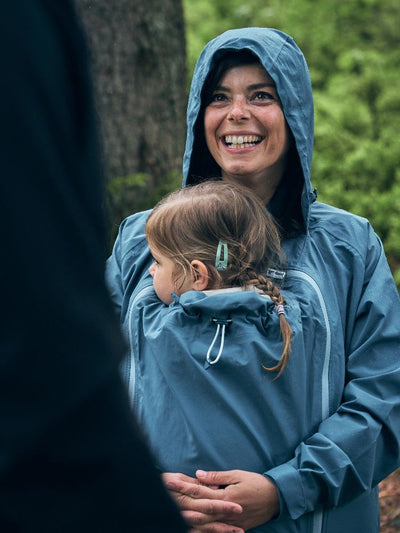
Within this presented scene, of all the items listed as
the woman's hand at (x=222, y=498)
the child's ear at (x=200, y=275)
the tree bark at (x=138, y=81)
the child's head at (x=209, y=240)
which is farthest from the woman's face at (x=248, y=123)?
the tree bark at (x=138, y=81)

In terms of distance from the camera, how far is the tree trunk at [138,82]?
4.50 meters

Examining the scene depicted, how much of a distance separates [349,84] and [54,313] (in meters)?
8.34

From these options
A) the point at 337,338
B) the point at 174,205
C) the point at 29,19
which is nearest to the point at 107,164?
the point at 174,205

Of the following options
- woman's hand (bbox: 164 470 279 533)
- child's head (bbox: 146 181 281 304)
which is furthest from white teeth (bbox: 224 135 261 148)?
woman's hand (bbox: 164 470 279 533)

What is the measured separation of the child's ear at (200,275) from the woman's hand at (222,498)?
0.59m

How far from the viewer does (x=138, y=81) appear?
4.62m

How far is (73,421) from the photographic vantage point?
0.73m

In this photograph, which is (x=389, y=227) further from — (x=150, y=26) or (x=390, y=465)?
(x=390, y=465)

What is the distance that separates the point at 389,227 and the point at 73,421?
625cm

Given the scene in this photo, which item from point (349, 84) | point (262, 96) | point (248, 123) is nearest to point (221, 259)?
point (248, 123)

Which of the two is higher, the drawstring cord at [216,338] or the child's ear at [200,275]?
the child's ear at [200,275]

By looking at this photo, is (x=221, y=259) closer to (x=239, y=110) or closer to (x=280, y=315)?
A: (x=280, y=315)

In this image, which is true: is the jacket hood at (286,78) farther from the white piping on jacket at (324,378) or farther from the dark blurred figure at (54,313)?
the dark blurred figure at (54,313)

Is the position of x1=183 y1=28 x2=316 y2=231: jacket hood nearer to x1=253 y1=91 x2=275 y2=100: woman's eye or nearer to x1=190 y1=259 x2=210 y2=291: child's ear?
x1=253 y1=91 x2=275 y2=100: woman's eye
